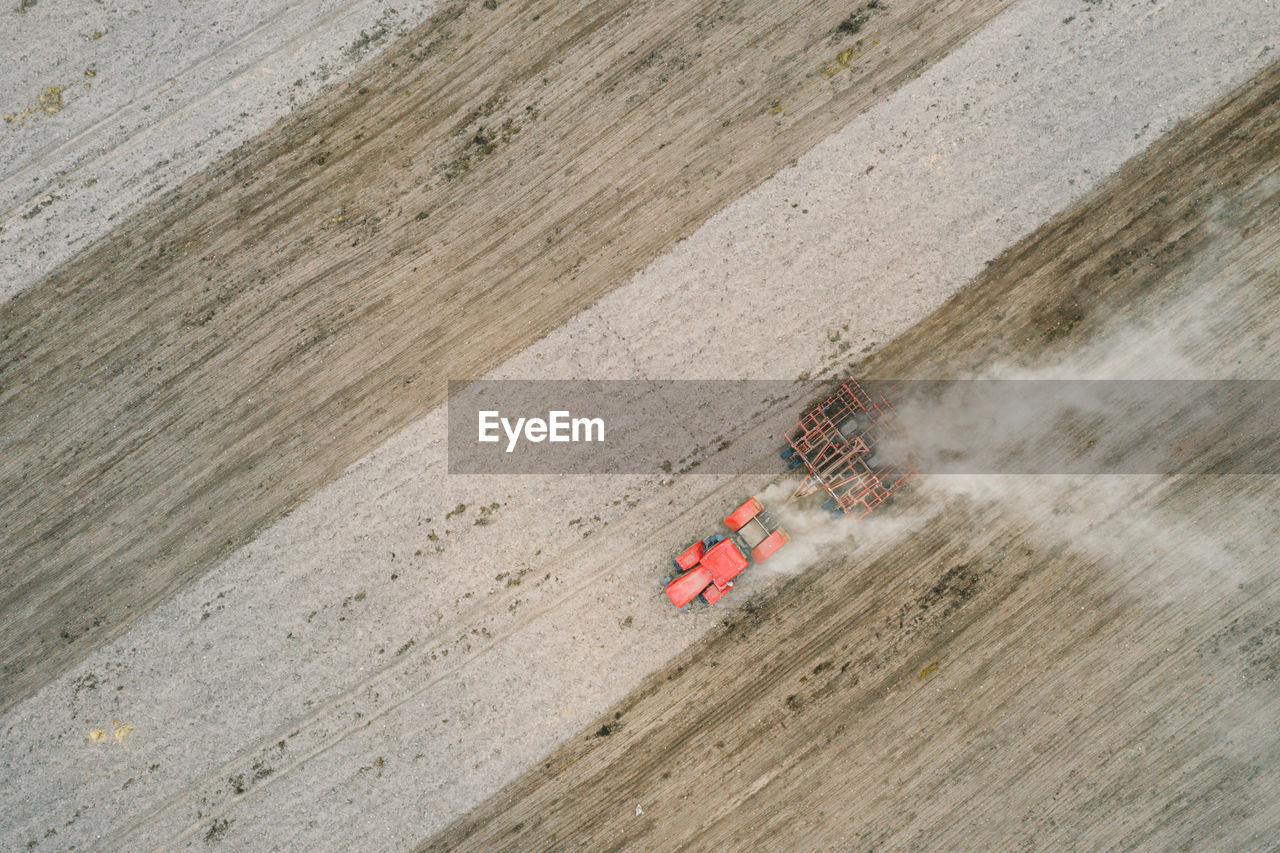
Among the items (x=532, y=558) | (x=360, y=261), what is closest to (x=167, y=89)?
(x=360, y=261)

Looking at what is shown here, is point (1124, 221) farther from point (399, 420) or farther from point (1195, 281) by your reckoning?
point (399, 420)

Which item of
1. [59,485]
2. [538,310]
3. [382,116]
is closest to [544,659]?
[538,310]

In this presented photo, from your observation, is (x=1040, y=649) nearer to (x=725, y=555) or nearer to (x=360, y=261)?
(x=725, y=555)

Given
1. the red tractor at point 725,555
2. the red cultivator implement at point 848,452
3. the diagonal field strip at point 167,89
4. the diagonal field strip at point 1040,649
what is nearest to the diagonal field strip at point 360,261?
the diagonal field strip at point 167,89

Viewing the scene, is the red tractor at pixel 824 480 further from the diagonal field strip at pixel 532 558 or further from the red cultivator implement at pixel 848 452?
the diagonal field strip at pixel 532 558

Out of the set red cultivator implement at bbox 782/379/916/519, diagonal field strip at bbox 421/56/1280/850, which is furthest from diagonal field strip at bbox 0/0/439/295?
diagonal field strip at bbox 421/56/1280/850
